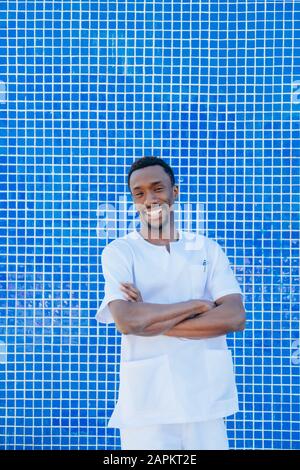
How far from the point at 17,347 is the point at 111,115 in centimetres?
139

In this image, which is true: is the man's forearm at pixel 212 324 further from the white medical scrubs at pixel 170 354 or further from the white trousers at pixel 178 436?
the white trousers at pixel 178 436

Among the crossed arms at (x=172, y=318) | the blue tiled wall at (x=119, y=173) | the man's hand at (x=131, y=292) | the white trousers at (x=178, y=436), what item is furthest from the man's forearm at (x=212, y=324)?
the blue tiled wall at (x=119, y=173)

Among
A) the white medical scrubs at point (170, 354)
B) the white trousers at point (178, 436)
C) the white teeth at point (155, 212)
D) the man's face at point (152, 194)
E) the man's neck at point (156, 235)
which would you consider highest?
the man's face at point (152, 194)

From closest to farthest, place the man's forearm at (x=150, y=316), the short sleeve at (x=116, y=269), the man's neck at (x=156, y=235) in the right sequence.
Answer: the man's forearm at (x=150, y=316) → the short sleeve at (x=116, y=269) → the man's neck at (x=156, y=235)

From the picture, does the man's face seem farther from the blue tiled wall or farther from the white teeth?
the blue tiled wall

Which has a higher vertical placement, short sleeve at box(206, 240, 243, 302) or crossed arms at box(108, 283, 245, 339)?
short sleeve at box(206, 240, 243, 302)

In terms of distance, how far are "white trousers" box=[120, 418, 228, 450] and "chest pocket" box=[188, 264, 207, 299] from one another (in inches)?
18.1

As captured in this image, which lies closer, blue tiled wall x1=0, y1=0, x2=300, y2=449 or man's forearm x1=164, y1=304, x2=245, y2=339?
man's forearm x1=164, y1=304, x2=245, y2=339

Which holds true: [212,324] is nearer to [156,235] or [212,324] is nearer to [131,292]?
[131,292]

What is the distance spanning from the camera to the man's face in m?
2.66

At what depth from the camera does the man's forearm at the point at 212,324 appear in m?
2.52

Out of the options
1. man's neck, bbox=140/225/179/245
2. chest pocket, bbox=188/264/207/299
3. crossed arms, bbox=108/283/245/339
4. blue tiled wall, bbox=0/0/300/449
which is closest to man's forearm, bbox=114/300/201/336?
crossed arms, bbox=108/283/245/339
